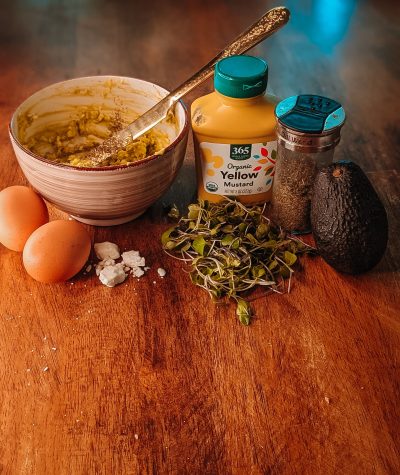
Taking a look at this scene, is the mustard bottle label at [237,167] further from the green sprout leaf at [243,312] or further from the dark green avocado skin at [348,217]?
the green sprout leaf at [243,312]

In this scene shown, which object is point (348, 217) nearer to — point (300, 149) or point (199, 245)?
point (300, 149)

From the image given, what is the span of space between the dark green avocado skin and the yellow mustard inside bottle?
0.16 metres

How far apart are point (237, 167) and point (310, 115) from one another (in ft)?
0.64

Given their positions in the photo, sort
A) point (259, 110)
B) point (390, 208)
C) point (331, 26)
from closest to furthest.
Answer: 1. point (259, 110)
2. point (390, 208)
3. point (331, 26)

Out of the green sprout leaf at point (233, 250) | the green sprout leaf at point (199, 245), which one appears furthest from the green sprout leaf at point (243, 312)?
the green sprout leaf at point (199, 245)

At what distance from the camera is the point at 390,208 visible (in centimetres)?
130

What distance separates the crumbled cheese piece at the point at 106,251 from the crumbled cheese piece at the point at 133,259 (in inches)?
0.7

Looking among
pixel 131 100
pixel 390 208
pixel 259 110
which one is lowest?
pixel 390 208

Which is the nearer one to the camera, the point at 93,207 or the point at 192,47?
the point at 93,207

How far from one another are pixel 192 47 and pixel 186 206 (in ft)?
2.86

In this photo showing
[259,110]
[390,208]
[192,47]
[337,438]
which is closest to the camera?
[337,438]

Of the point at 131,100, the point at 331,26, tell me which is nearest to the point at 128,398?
the point at 131,100

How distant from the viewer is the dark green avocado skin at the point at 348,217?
41.7 inches

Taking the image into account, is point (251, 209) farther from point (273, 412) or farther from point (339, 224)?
point (273, 412)
